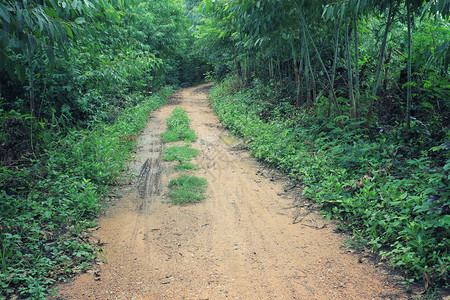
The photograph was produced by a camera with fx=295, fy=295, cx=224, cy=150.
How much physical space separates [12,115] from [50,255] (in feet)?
11.5

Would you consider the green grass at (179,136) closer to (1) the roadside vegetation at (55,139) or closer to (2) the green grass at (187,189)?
(1) the roadside vegetation at (55,139)

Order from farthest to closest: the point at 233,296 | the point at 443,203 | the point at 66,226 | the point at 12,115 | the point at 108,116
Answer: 1. the point at 108,116
2. the point at 12,115
3. the point at 66,226
4. the point at 443,203
5. the point at 233,296

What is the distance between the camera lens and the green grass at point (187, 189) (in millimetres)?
4859

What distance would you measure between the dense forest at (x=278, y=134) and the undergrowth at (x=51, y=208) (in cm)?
2

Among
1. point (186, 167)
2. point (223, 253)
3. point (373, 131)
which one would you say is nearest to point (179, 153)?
point (186, 167)

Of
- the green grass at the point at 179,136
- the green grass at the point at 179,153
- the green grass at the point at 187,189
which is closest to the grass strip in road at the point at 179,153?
the green grass at the point at 179,153

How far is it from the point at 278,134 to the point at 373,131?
7.61 feet

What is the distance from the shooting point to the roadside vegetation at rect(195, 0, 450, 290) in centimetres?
322

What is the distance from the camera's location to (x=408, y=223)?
129 inches

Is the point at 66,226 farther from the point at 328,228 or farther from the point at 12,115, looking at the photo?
the point at 328,228

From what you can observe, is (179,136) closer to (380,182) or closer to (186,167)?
(186,167)

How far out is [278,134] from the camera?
762 cm

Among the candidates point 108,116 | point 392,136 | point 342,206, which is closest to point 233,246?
point 342,206

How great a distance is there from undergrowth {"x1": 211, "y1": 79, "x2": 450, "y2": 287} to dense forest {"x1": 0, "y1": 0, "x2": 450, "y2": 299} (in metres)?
0.02
